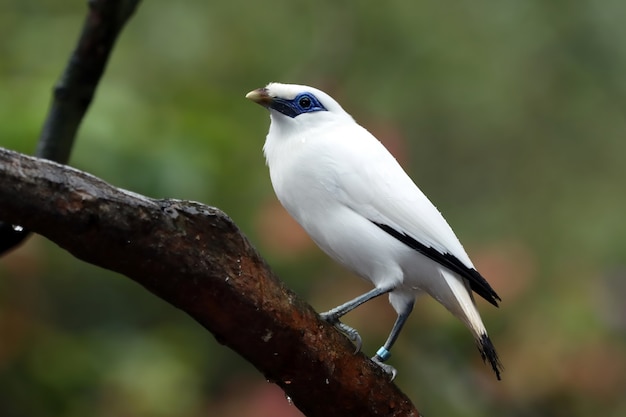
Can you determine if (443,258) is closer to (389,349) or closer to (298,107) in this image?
(389,349)

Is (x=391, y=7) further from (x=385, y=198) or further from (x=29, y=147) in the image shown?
(x=385, y=198)

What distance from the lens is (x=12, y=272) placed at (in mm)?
4031

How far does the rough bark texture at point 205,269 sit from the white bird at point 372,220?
11.5 inches

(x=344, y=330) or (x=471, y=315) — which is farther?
(x=471, y=315)

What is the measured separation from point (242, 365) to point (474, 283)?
2.70 meters

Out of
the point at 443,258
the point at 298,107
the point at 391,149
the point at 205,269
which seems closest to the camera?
the point at 205,269

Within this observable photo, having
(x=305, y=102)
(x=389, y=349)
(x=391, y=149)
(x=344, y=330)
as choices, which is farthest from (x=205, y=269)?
(x=391, y=149)

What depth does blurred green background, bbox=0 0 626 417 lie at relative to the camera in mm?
4004

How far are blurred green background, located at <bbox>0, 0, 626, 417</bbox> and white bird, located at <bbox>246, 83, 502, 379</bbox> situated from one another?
1.03 m

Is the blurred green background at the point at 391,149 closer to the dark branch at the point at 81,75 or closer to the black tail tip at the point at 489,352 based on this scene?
the dark branch at the point at 81,75

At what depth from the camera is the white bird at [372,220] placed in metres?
2.49

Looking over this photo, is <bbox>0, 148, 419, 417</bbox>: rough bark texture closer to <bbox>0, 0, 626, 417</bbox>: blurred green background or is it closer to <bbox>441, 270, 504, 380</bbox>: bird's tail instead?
<bbox>441, 270, 504, 380</bbox>: bird's tail

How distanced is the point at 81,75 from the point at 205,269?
106 centimetres

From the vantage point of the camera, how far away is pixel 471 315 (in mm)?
2492
